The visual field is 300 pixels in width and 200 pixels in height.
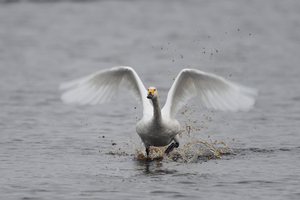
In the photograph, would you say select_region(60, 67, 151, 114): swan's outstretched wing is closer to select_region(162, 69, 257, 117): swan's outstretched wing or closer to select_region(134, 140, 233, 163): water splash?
select_region(162, 69, 257, 117): swan's outstretched wing

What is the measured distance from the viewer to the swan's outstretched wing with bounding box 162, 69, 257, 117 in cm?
1470

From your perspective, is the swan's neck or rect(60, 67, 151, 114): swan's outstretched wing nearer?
the swan's neck

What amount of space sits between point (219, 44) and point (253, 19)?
21.6 ft

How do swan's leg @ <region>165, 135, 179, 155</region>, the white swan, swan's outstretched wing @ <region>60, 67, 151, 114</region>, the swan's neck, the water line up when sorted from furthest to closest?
1. swan's leg @ <region>165, 135, 179, 155</region>
2. swan's outstretched wing @ <region>60, 67, 151, 114</region>
3. the swan's neck
4. the white swan
5. the water

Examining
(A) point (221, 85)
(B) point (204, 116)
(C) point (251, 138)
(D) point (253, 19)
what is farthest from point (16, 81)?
(D) point (253, 19)

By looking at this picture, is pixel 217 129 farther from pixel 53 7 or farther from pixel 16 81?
pixel 53 7

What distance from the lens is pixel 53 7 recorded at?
4475 centimetres

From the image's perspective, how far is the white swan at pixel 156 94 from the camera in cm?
1527

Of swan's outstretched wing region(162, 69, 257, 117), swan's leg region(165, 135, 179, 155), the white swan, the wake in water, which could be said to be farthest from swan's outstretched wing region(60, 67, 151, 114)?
the wake in water

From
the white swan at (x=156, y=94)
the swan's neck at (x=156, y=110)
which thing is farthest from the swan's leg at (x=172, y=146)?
the swan's neck at (x=156, y=110)

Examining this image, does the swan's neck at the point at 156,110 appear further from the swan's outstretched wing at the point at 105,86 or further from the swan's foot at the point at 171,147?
the swan's foot at the point at 171,147

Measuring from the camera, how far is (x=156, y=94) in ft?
50.3

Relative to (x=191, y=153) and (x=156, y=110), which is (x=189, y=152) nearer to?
(x=191, y=153)

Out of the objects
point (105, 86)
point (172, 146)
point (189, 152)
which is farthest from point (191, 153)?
point (105, 86)
